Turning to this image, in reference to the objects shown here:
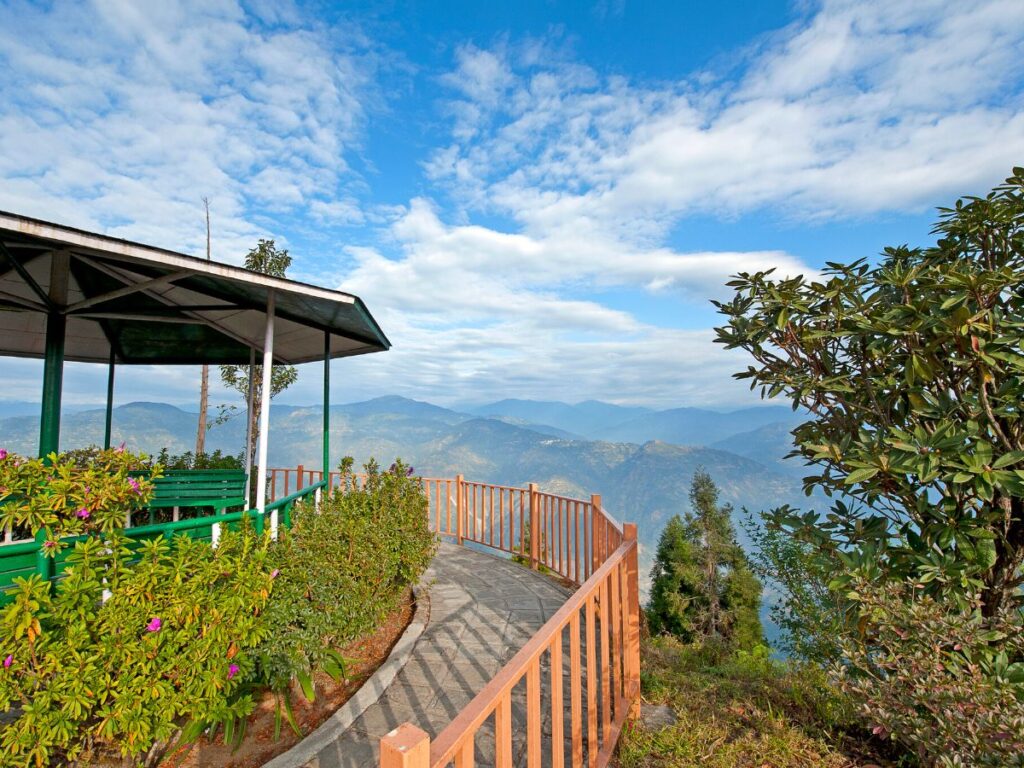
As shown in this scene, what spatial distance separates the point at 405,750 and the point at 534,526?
618 centimetres

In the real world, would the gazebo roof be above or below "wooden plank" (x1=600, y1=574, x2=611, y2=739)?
above

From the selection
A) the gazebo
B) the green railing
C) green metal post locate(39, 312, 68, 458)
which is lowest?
the green railing

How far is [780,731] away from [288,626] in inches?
112

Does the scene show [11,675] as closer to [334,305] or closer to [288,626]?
[288,626]

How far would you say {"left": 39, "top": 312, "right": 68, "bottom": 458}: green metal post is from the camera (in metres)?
4.15

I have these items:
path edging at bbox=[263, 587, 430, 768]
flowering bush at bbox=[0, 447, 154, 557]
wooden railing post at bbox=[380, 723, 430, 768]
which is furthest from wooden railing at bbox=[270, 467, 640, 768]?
flowering bush at bbox=[0, 447, 154, 557]

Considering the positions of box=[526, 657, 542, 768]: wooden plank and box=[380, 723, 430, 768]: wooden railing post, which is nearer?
box=[380, 723, 430, 768]: wooden railing post

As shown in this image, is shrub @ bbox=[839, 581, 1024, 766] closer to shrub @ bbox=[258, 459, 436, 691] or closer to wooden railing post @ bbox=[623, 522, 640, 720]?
wooden railing post @ bbox=[623, 522, 640, 720]

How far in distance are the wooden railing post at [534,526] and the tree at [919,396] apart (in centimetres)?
453

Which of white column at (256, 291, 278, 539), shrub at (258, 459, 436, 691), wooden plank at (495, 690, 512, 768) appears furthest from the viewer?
white column at (256, 291, 278, 539)

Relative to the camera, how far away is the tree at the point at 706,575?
782 inches

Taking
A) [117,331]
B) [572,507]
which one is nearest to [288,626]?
[572,507]

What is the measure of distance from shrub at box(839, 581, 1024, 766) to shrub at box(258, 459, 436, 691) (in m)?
2.76

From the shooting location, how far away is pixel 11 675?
6.65 ft
